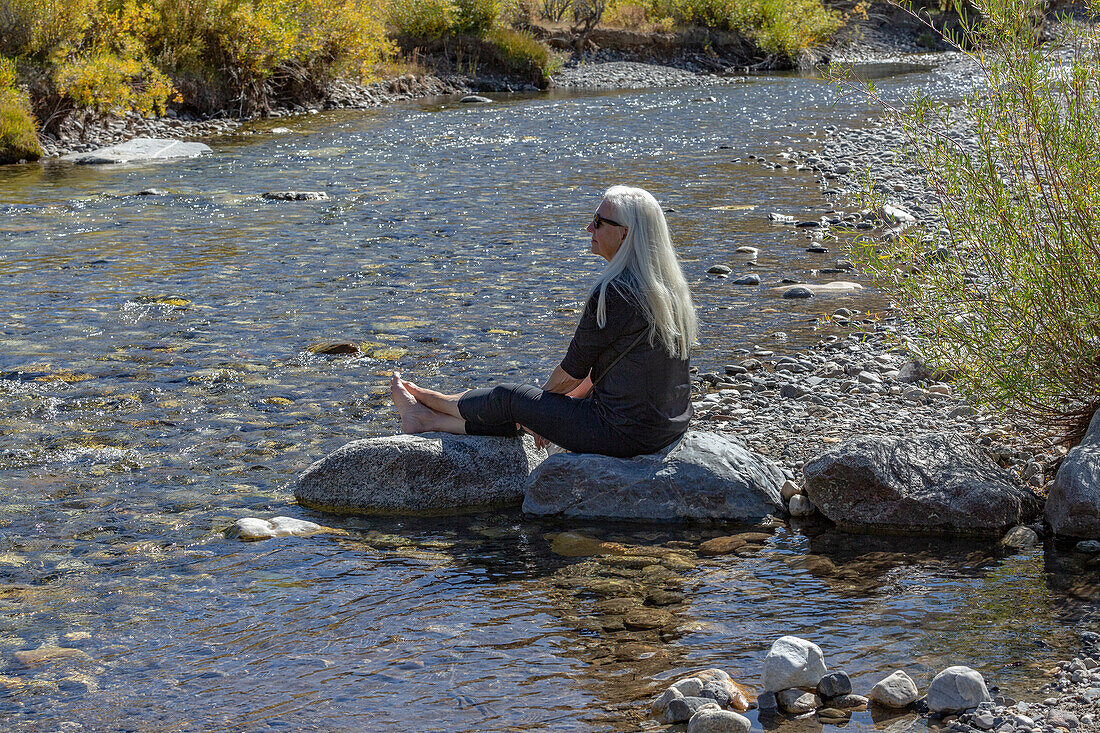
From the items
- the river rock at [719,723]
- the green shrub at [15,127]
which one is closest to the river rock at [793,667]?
the river rock at [719,723]

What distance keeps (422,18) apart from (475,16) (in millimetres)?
2041

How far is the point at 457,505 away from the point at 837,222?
10095 millimetres

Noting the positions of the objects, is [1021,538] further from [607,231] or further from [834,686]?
[607,231]

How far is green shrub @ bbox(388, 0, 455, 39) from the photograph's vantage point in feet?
133

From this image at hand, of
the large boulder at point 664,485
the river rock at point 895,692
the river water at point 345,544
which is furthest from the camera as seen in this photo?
the large boulder at point 664,485

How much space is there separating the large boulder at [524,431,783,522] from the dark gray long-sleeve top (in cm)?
20

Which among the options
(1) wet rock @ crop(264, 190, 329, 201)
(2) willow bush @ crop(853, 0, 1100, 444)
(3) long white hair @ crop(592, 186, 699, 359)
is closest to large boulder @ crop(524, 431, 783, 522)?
(3) long white hair @ crop(592, 186, 699, 359)

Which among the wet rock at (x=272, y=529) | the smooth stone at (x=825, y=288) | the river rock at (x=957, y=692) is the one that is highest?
the smooth stone at (x=825, y=288)

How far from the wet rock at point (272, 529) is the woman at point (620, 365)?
1184mm

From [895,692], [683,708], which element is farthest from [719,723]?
[895,692]

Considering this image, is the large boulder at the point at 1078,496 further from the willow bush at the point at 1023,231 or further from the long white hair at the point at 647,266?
the long white hair at the point at 647,266

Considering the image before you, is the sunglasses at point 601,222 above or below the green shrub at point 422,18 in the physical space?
below

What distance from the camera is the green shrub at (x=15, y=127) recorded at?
71.2 ft

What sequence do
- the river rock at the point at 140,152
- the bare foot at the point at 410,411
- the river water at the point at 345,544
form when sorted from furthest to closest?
the river rock at the point at 140,152
the bare foot at the point at 410,411
the river water at the point at 345,544
